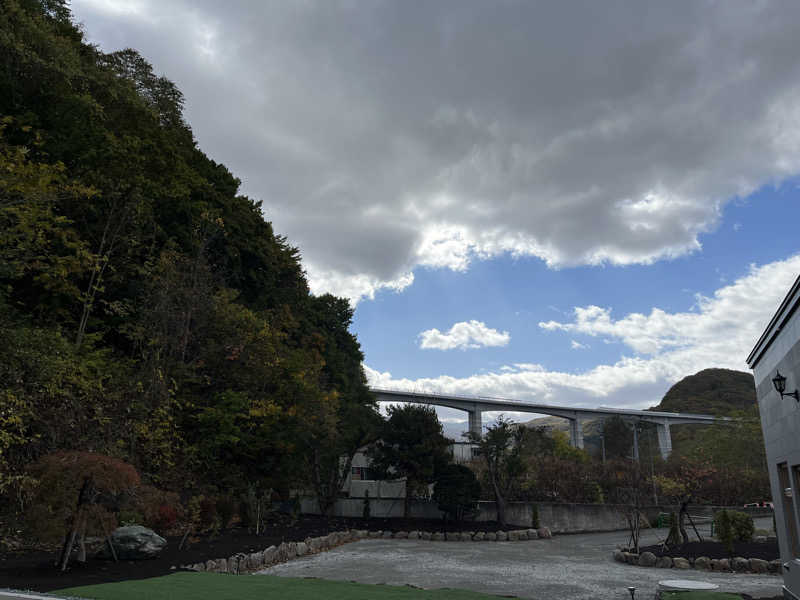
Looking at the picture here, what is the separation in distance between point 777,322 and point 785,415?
1.47 meters

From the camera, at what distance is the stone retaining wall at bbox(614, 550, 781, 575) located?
12094mm

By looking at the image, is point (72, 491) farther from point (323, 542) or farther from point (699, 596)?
point (323, 542)

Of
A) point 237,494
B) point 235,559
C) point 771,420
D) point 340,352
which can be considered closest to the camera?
point 771,420

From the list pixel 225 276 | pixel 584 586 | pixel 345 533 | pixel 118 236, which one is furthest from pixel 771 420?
pixel 225 276

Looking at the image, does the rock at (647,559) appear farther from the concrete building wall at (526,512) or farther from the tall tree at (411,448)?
the tall tree at (411,448)

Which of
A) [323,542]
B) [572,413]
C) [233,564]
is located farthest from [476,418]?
[233,564]

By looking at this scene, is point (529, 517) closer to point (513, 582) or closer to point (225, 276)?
point (513, 582)

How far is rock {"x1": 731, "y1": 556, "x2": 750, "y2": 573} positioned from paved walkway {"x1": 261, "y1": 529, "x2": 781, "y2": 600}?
1.22ft

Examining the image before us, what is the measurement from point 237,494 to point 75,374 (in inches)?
286

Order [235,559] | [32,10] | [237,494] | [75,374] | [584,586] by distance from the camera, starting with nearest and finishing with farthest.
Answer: [584,586]
[235,559]
[75,374]
[32,10]
[237,494]

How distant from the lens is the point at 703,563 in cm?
1265

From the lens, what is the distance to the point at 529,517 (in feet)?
75.1

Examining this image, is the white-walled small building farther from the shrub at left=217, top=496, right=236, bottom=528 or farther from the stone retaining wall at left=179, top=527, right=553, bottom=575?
the shrub at left=217, top=496, right=236, bottom=528

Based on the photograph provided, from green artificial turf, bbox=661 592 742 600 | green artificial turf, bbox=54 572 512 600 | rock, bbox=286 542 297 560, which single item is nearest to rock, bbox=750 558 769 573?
green artificial turf, bbox=661 592 742 600
